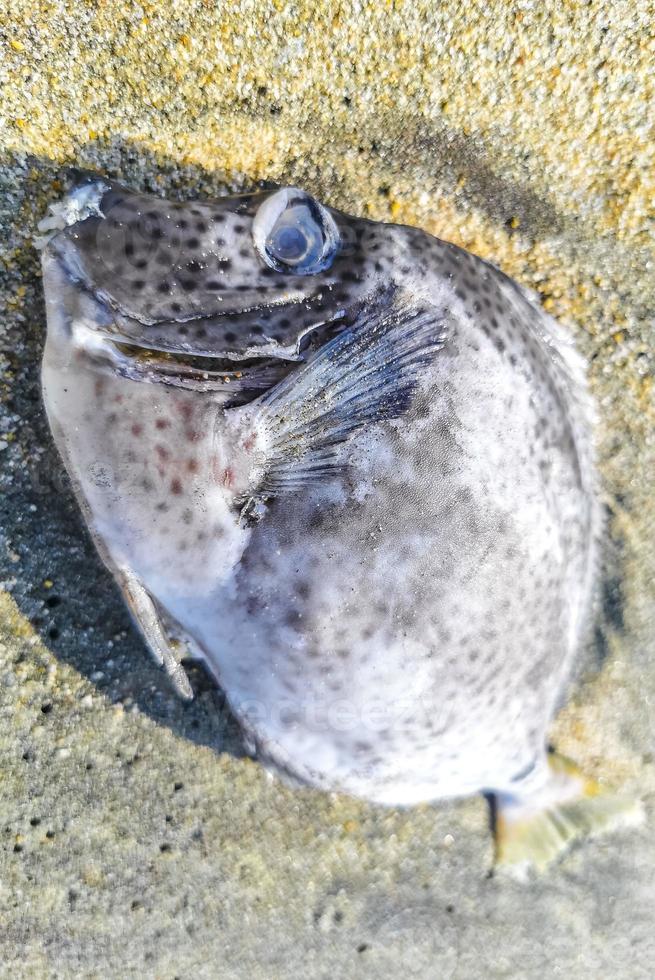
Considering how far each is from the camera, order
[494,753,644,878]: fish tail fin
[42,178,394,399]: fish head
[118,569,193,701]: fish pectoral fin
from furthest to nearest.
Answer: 1. [494,753,644,878]: fish tail fin
2. [118,569,193,701]: fish pectoral fin
3. [42,178,394,399]: fish head

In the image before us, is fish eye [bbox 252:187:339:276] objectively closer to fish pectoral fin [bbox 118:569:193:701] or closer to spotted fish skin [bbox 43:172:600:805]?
spotted fish skin [bbox 43:172:600:805]

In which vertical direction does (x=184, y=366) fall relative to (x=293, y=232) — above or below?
below

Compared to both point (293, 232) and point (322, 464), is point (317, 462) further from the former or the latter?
point (293, 232)

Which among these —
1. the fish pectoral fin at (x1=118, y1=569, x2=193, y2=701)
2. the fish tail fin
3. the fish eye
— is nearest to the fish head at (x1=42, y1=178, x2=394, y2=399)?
the fish eye

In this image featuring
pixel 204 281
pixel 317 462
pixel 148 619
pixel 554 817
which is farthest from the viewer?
pixel 554 817

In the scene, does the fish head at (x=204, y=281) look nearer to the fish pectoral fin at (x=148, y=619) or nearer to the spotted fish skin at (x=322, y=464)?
A: the spotted fish skin at (x=322, y=464)

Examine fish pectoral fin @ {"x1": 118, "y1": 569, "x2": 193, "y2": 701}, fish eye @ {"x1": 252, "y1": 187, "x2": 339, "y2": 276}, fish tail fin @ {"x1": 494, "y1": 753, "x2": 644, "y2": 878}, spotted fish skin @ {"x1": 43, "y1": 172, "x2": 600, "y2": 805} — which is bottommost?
fish tail fin @ {"x1": 494, "y1": 753, "x2": 644, "y2": 878}

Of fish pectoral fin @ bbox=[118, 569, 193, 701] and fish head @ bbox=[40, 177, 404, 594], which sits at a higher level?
fish head @ bbox=[40, 177, 404, 594]

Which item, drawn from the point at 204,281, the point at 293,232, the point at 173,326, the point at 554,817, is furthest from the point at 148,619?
the point at 554,817
